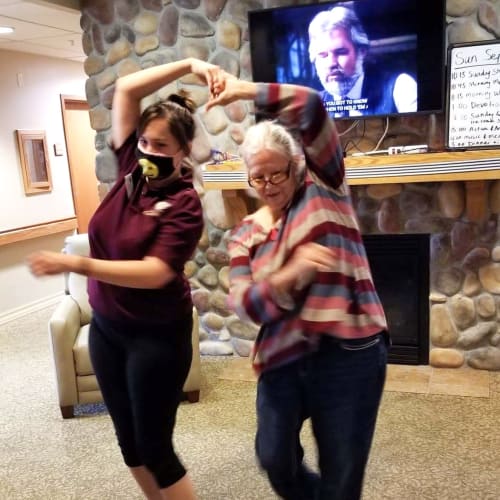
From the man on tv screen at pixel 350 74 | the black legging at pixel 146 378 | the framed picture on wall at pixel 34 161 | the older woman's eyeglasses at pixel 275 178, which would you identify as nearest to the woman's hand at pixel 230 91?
the older woman's eyeglasses at pixel 275 178

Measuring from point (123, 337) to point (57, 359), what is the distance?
145 cm

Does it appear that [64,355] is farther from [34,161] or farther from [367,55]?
[34,161]

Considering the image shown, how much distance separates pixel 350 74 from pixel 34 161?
315 cm

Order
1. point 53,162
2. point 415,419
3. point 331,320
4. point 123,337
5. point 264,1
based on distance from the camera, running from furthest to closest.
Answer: point 53,162 < point 264,1 < point 415,419 < point 123,337 < point 331,320

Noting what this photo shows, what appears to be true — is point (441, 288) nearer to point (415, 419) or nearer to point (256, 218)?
point (415, 419)

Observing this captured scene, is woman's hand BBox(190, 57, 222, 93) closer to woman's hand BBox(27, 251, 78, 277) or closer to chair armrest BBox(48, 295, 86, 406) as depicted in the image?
woman's hand BBox(27, 251, 78, 277)

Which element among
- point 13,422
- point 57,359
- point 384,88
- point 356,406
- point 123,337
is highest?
point 384,88

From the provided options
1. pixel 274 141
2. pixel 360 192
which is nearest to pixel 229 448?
pixel 360 192

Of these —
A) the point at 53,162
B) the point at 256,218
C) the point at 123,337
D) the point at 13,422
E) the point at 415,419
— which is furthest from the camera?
the point at 53,162

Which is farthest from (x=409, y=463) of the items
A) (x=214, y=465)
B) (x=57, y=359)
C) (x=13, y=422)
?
(x=13, y=422)

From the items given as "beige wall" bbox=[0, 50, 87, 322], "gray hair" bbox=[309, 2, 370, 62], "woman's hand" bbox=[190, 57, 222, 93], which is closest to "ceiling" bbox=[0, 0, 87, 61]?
"beige wall" bbox=[0, 50, 87, 322]

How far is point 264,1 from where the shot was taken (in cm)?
307

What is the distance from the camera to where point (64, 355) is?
9.00ft

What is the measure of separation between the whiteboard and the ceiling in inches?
89.3
